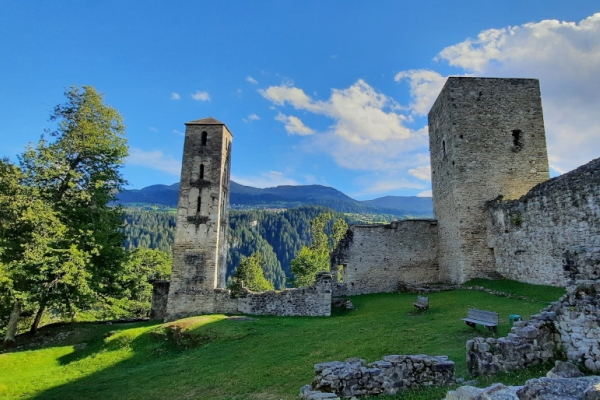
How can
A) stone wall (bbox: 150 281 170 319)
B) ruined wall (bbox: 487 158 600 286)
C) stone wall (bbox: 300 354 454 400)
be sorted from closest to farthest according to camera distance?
stone wall (bbox: 300 354 454 400) < ruined wall (bbox: 487 158 600 286) < stone wall (bbox: 150 281 170 319)

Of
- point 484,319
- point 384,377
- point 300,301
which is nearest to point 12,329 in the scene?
point 300,301

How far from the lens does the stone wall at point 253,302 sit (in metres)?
20.5

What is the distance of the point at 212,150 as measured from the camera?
25.9 meters

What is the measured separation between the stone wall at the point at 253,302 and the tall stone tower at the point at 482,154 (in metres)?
8.24

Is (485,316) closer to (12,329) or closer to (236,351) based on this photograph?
(236,351)

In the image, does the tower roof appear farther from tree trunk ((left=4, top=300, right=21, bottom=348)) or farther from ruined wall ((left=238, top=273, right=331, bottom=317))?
tree trunk ((left=4, top=300, right=21, bottom=348))

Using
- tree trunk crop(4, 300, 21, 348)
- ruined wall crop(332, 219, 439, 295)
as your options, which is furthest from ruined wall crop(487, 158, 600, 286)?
tree trunk crop(4, 300, 21, 348)

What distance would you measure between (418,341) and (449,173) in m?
15.2

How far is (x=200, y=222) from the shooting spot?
25.0 meters

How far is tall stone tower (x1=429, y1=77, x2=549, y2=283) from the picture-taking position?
21.6 m

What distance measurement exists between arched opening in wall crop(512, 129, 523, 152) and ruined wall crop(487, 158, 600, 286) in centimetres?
391

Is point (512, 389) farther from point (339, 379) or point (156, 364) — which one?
point (156, 364)

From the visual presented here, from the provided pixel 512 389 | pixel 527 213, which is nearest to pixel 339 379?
pixel 512 389

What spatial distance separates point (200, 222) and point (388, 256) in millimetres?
13048
